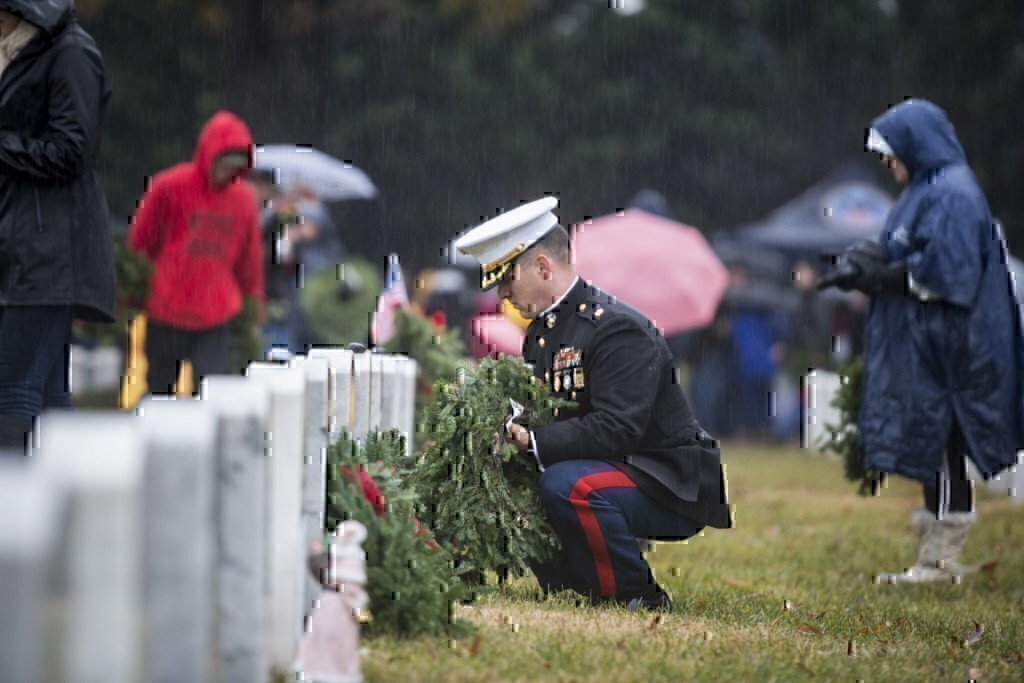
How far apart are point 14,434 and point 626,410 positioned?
7.53ft

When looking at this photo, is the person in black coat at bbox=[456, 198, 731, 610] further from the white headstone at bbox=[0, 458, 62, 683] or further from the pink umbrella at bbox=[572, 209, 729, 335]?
the pink umbrella at bbox=[572, 209, 729, 335]

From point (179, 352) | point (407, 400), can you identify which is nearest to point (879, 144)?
point (407, 400)

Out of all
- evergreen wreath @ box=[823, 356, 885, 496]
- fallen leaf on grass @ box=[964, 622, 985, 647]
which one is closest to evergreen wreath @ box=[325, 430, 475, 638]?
fallen leaf on grass @ box=[964, 622, 985, 647]

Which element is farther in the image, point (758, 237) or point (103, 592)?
point (758, 237)

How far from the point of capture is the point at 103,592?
2.63 metres

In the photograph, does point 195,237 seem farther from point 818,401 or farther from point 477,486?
point 818,401

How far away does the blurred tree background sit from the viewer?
29906 mm

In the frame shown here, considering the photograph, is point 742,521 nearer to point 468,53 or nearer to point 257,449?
point 257,449

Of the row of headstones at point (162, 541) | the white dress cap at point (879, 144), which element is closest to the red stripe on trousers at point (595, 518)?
the row of headstones at point (162, 541)

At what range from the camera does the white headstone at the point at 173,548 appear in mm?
2971

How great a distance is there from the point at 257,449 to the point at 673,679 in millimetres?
1496

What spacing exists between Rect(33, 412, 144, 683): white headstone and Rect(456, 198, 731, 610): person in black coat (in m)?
3.03

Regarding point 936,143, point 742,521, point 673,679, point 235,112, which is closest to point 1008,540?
point 742,521

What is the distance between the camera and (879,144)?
808 cm
